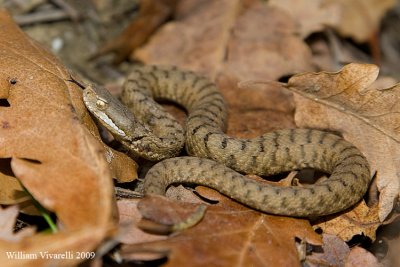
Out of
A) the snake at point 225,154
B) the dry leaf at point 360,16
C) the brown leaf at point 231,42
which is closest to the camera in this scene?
the snake at point 225,154

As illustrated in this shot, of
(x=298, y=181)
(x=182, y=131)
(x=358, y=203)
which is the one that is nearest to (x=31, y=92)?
(x=182, y=131)

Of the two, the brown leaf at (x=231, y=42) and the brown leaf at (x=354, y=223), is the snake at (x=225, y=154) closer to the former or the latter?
the brown leaf at (x=354, y=223)

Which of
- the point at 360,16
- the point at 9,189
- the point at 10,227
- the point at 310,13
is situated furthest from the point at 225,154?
the point at 360,16

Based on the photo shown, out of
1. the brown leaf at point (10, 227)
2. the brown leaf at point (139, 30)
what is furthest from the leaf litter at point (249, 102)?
the brown leaf at point (10, 227)

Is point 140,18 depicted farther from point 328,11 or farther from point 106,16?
point 328,11

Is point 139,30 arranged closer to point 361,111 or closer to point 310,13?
point 310,13

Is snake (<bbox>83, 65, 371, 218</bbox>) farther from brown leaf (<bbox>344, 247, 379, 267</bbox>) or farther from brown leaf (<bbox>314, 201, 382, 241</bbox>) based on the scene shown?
brown leaf (<bbox>344, 247, 379, 267</bbox>)
